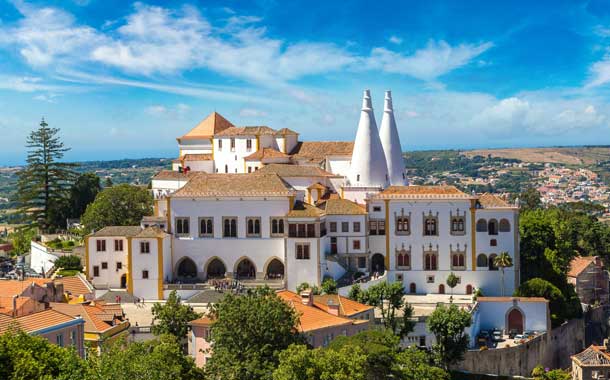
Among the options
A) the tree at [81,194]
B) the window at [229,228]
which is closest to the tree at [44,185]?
the tree at [81,194]

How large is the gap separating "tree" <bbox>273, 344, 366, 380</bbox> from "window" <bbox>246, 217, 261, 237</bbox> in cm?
2106

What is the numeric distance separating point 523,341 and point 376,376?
54.3ft

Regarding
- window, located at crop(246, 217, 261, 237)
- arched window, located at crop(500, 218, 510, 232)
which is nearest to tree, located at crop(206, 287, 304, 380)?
window, located at crop(246, 217, 261, 237)

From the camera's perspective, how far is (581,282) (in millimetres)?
62656

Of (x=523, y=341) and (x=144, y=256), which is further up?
(x=144, y=256)

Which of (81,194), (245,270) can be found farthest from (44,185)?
(245,270)

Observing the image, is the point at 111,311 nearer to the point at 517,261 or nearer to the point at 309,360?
the point at 309,360

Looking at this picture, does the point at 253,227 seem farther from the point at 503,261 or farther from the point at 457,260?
the point at 503,261

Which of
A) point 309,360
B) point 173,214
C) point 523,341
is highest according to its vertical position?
point 173,214

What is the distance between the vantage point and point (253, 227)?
5178 cm

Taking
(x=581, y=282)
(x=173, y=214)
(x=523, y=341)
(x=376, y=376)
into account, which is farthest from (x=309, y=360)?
(x=581, y=282)

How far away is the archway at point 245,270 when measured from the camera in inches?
2048

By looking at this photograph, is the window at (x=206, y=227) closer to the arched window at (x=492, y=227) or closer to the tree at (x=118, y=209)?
the tree at (x=118, y=209)

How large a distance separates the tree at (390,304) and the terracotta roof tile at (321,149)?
16.3 metres
